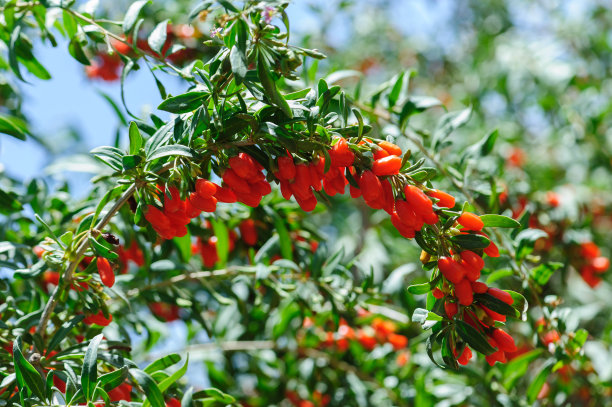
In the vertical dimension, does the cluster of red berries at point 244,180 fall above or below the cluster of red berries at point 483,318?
above

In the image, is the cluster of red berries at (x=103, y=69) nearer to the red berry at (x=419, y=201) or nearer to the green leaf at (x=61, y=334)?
the green leaf at (x=61, y=334)

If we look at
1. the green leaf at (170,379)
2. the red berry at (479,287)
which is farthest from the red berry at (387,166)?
the green leaf at (170,379)

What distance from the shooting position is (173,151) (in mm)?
1362

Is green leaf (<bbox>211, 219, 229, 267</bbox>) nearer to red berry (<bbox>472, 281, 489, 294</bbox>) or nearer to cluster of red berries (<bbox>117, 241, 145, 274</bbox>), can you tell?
cluster of red berries (<bbox>117, 241, 145, 274</bbox>)

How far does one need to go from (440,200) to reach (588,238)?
1.73 meters

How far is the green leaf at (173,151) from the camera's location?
136 centimetres

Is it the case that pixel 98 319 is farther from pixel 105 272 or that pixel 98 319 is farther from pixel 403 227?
pixel 403 227

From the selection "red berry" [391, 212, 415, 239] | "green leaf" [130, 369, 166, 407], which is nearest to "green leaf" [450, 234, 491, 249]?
"red berry" [391, 212, 415, 239]

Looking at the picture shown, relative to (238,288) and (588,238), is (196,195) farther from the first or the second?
(588,238)

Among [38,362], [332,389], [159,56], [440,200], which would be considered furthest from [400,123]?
[38,362]

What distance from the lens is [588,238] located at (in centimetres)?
289

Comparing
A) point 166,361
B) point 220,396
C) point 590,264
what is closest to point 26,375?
point 166,361

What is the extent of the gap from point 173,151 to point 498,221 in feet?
2.53

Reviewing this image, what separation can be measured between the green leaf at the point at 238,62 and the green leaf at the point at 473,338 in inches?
29.4
